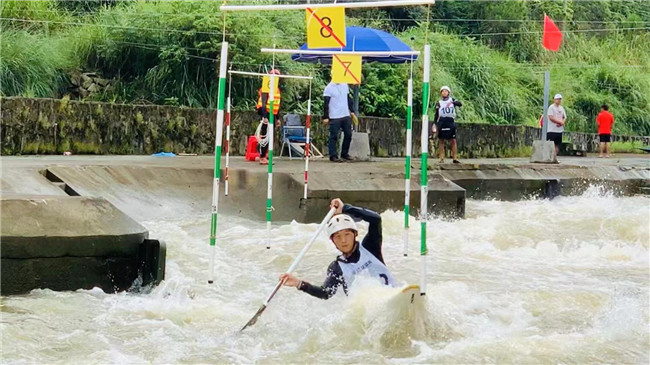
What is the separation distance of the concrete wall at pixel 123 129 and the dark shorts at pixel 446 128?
10.8 feet

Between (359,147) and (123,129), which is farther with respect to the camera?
(359,147)

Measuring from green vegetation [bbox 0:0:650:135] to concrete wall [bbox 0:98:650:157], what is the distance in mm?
468

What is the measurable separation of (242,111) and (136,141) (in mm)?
2079

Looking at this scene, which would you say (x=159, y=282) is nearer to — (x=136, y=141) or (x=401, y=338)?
(x=401, y=338)

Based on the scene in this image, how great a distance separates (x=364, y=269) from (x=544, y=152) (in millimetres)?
12798

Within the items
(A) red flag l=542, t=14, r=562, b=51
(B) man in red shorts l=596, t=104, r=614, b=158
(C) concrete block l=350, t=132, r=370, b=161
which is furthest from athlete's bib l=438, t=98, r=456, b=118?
(B) man in red shorts l=596, t=104, r=614, b=158

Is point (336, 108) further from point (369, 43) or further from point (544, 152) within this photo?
point (544, 152)

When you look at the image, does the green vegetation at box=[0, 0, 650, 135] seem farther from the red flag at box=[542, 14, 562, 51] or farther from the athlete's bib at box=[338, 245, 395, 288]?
the athlete's bib at box=[338, 245, 395, 288]

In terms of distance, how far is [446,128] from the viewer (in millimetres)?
16078

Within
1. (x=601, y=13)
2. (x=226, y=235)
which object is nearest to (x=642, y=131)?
(x=601, y=13)

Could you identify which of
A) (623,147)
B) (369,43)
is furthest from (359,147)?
(623,147)

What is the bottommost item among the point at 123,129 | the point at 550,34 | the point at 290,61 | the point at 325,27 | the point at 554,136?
A: the point at 123,129

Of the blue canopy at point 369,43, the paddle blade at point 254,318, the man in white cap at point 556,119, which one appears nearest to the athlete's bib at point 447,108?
the blue canopy at point 369,43

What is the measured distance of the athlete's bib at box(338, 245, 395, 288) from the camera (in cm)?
675
